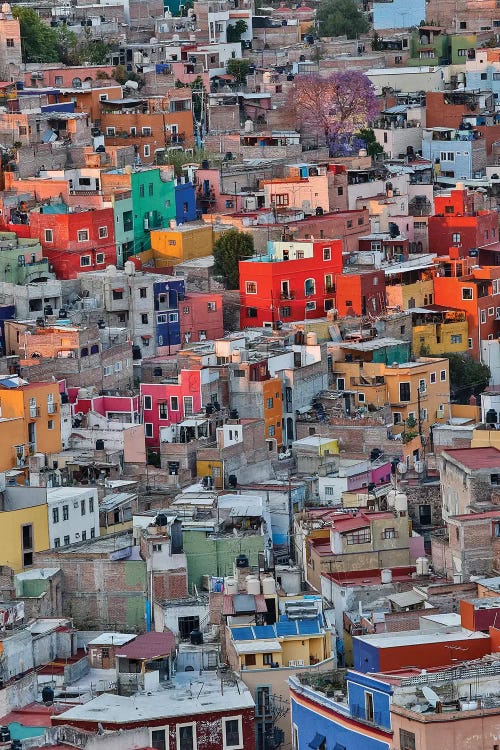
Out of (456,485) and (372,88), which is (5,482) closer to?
(456,485)

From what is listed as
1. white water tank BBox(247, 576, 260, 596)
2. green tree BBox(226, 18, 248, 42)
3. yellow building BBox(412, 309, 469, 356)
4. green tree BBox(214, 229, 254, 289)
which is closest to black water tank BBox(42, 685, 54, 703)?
white water tank BBox(247, 576, 260, 596)

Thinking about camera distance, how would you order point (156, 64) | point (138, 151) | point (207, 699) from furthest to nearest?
point (156, 64) < point (138, 151) < point (207, 699)

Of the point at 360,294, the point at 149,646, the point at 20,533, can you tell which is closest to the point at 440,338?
the point at 360,294

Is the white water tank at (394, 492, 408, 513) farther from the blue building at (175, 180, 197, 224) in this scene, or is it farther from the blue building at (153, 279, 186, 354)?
the blue building at (175, 180, 197, 224)

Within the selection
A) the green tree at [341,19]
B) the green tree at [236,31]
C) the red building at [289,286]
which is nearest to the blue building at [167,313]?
the red building at [289,286]

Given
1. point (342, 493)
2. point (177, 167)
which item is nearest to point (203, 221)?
point (177, 167)
